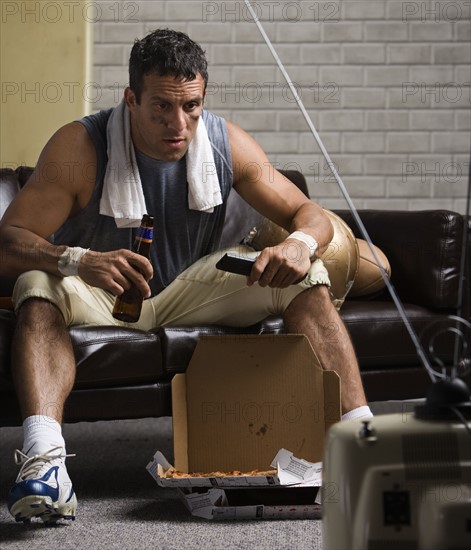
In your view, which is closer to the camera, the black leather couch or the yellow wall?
the black leather couch

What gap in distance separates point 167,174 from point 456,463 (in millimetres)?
1356

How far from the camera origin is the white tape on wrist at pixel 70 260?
1995mm

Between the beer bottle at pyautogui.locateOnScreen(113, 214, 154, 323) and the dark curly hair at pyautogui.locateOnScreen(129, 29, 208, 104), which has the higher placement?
the dark curly hair at pyautogui.locateOnScreen(129, 29, 208, 104)

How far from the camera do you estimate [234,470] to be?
6.49 ft

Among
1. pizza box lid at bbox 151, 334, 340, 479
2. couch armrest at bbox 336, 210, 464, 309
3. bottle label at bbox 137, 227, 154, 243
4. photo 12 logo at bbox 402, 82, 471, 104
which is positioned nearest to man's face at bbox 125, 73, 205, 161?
bottle label at bbox 137, 227, 154, 243

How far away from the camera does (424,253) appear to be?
8.36ft

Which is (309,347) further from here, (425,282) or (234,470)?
(425,282)

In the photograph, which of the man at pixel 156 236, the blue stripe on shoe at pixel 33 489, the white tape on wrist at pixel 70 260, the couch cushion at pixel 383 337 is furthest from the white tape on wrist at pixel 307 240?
the blue stripe on shoe at pixel 33 489

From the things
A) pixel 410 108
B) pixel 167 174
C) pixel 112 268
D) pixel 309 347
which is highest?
pixel 410 108

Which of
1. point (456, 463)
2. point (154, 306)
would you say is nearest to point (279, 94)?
point (154, 306)

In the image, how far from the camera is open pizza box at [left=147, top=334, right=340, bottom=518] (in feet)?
6.50

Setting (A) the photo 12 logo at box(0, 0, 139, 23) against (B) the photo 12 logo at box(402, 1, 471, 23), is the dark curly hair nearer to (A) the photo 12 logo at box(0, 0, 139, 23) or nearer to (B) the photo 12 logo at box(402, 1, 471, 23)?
(A) the photo 12 logo at box(0, 0, 139, 23)

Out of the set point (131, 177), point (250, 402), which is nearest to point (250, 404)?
point (250, 402)

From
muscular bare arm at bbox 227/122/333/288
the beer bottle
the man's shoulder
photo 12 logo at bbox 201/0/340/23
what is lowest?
the beer bottle
